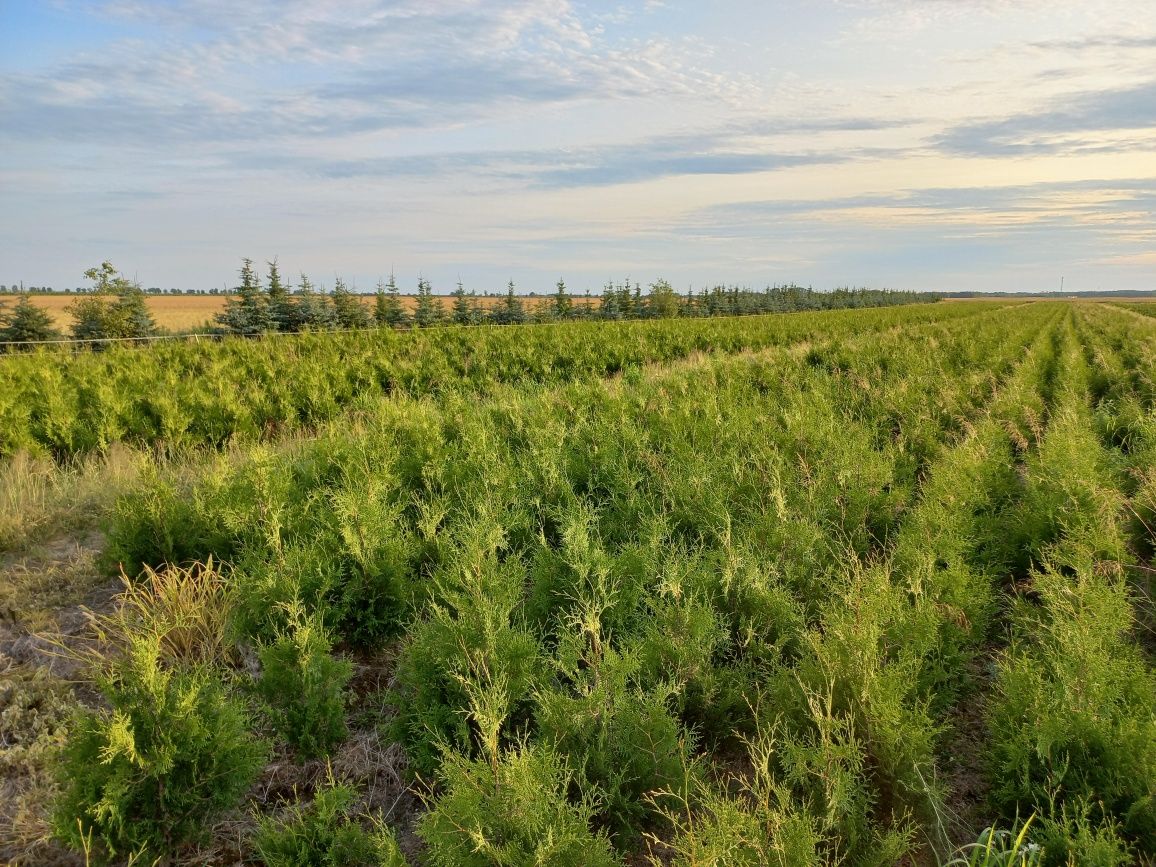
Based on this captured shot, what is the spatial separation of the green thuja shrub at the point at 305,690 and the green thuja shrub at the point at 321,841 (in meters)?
0.55

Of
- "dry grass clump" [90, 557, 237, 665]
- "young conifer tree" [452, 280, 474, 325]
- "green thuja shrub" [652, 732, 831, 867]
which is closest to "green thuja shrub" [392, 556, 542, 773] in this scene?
"green thuja shrub" [652, 732, 831, 867]

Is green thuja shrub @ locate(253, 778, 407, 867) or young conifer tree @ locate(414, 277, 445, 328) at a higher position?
young conifer tree @ locate(414, 277, 445, 328)

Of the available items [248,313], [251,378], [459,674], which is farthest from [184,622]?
[248,313]

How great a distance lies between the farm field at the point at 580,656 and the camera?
2930mm

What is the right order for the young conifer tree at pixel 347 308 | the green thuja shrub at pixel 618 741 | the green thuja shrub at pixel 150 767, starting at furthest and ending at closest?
the young conifer tree at pixel 347 308 < the green thuja shrub at pixel 618 741 < the green thuja shrub at pixel 150 767

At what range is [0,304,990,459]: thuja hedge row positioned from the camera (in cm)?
948

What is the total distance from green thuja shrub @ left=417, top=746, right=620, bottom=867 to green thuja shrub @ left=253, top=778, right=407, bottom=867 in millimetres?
301

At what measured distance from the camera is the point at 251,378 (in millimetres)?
13961

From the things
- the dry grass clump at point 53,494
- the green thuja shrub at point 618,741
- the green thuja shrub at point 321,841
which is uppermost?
the dry grass clump at point 53,494

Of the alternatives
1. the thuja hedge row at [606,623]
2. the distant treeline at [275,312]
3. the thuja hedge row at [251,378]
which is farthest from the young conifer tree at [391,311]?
the thuja hedge row at [606,623]

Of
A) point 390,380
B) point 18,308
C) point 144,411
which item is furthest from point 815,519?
point 18,308

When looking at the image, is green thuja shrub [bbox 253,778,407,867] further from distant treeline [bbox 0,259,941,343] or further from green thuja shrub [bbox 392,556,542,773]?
distant treeline [bbox 0,259,941,343]

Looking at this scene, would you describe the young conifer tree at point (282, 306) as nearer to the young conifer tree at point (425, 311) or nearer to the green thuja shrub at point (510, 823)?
the young conifer tree at point (425, 311)

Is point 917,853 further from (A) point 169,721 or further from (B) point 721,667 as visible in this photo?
(A) point 169,721
